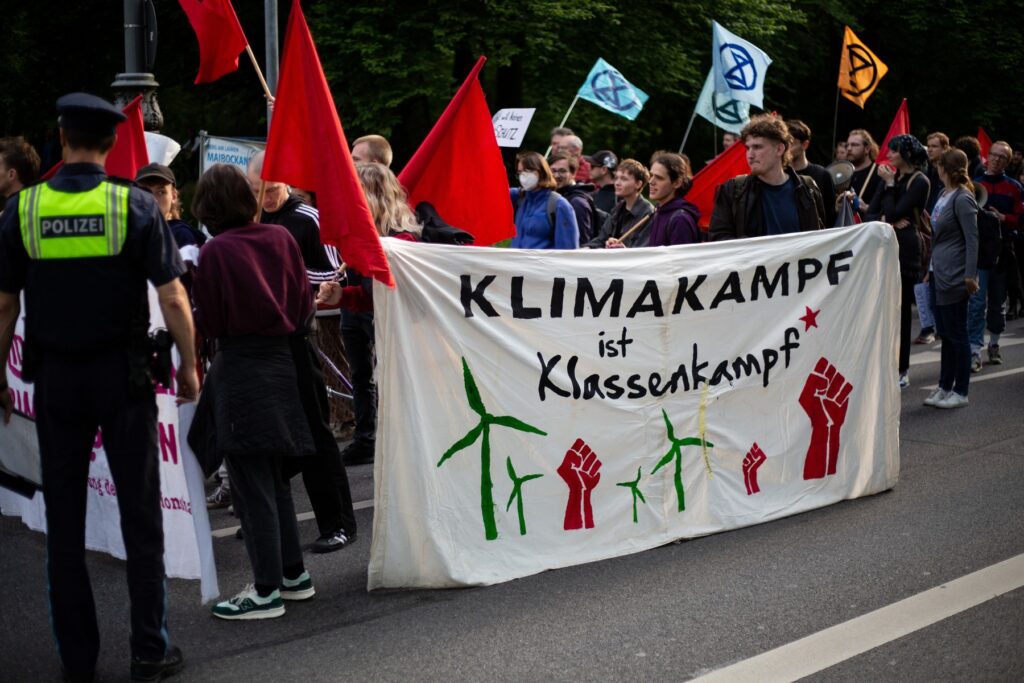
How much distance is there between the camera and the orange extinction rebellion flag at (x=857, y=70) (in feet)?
38.3

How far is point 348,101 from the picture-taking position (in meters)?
17.2

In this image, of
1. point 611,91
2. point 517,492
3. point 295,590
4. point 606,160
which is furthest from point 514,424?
point 611,91

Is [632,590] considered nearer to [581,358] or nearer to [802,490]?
[581,358]

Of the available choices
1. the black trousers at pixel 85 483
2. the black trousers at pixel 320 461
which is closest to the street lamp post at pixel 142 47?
the black trousers at pixel 320 461

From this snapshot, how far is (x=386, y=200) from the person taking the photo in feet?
22.7

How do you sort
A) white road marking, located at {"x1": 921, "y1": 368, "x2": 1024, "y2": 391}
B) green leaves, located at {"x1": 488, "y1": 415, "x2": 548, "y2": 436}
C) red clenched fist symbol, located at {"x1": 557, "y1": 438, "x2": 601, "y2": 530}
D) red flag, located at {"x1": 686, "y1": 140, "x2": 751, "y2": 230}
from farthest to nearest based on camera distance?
white road marking, located at {"x1": 921, "y1": 368, "x2": 1024, "y2": 391} < red flag, located at {"x1": 686, "y1": 140, "x2": 751, "y2": 230} < red clenched fist symbol, located at {"x1": 557, "y1": 438, "x2": 601, "y2": 530} < green leaves, located at {"x1": 488, "y1": 415, "x2": 548, "y2": 436}

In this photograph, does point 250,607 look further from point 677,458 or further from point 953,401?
point 953,401

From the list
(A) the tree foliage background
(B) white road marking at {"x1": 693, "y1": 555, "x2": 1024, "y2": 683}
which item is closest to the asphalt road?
(B) white road marking at {"x1": 693, "y1": 555, "x2": 1024, "y2": 683}

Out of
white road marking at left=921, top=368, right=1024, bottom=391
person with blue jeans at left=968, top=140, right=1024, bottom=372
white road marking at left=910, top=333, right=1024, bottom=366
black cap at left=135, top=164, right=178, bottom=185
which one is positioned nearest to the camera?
black cap at left=135, top=164, right=178, bottom=185

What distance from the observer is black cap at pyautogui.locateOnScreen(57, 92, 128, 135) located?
411 centimetres

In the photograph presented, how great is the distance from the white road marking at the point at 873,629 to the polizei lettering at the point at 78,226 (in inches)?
98.1

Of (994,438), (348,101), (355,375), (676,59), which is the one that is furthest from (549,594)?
(676,59)

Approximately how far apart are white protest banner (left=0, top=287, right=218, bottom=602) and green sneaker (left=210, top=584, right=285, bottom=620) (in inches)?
3.1

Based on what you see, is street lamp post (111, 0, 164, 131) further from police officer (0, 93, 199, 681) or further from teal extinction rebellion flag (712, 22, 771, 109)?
police officer (0, 93, 199, 681)
